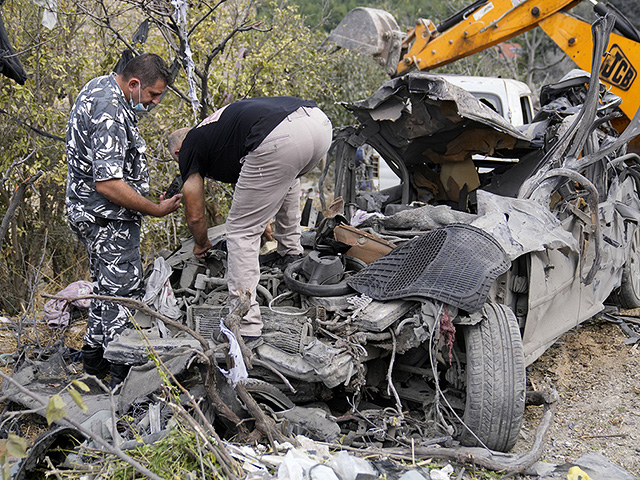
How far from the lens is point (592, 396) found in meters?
4.04

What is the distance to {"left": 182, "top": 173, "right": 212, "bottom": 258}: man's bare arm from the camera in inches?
145

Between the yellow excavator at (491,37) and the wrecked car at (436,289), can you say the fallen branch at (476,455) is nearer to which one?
the wrecked car at (436,289)

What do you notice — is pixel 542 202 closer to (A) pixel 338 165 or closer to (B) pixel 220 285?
(A) pixel 338 165

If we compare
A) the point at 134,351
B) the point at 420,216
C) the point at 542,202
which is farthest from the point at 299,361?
the point at 542,202

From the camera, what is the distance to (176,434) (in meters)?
2.56

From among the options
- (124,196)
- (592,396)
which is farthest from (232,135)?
(592,396)

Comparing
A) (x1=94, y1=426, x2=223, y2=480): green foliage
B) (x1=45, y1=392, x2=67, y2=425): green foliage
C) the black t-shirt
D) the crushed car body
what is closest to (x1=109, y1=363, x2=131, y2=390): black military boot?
the crushed car body

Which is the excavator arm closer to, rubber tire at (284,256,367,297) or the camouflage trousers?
rubber tire at (284,256,367,297)

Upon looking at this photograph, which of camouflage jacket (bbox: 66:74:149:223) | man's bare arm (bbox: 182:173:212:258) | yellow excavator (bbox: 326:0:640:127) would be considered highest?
yellow excavator (bbox: 326:0:640:127)

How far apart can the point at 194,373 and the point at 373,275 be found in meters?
1.19

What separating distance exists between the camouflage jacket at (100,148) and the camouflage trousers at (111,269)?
0.09 metres

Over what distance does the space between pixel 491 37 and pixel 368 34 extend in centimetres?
147

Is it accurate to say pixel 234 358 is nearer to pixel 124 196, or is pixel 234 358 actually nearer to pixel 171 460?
pixel 171 460

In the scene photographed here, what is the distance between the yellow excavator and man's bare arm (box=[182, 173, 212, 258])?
3.79 metres
